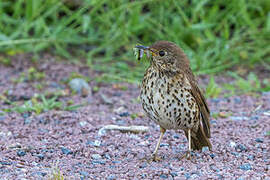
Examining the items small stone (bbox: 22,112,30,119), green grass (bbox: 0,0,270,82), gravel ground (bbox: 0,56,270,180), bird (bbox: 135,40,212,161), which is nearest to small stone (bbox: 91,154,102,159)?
gravel ground (bbox: 0,56,270,180)

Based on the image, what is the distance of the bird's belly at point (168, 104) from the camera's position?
4.11 meters

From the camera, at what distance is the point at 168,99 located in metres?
4.11

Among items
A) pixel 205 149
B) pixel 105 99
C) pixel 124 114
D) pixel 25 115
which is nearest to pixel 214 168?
pixel 205 149

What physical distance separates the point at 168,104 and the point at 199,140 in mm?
738

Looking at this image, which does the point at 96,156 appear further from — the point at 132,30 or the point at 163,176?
the point at 132,30

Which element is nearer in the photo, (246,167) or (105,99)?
(246,167)

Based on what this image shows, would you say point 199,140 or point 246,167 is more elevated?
point 199,140

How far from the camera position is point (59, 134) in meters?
5.07

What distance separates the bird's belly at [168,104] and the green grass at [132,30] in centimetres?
323

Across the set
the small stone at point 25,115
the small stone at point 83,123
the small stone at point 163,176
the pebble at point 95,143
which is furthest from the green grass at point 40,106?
the small stone at point 163,176

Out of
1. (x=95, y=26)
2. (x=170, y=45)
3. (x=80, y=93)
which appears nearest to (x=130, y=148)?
(x=170, y=45)

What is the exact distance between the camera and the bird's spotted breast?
4.12 m

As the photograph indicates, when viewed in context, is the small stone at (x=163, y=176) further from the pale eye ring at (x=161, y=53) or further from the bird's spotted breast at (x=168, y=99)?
the pale eye ring at (x=161, y=53)

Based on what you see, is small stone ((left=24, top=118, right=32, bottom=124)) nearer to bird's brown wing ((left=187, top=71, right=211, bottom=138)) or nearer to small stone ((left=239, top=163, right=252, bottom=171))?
bird's brown wing ((left=187, top=71, right=211, bottom=138))
